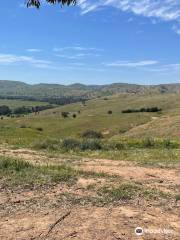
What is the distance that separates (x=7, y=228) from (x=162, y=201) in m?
3.66

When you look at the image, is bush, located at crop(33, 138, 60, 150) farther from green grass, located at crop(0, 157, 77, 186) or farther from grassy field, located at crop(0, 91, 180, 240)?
green grass, located at crop(0, 157, 77, 186)

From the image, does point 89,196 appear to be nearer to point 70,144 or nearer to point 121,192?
point 121,192

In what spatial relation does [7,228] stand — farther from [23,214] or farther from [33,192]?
[33,192]

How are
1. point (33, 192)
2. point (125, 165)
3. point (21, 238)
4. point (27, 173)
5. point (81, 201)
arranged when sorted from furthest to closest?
1. point (125, 165)
2. point (27, 173)
3. point (33, 192)
4. point (81, 201)
5. point (21, 238)

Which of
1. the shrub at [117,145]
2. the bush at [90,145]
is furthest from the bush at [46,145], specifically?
the shrub at [117,145]

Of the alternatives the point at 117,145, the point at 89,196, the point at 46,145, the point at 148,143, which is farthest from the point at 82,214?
the point at 148,143

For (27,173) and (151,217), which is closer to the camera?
(151,217)

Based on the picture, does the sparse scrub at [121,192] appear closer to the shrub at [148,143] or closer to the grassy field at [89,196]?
the grassy field at [89,196]

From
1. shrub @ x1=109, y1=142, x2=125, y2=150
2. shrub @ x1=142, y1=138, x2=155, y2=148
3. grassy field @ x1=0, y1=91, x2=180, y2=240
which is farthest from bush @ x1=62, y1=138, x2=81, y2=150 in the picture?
shrub @ x1=142, y1=138, x2=155, y2=148

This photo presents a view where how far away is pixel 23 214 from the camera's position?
9.48 m

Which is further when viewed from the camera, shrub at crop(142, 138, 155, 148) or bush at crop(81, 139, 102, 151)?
shrub at crop(142, 138, 155, 148)

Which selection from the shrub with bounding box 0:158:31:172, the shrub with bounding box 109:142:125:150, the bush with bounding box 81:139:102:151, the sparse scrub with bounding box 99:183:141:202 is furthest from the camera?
the shrub with bounding box 109:142:125:150

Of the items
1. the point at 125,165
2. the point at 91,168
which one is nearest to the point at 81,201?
the point at 91,168

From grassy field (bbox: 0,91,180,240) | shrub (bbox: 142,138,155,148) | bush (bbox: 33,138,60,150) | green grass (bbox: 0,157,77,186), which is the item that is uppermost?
green grass (bbox: 0,157,77,186)
